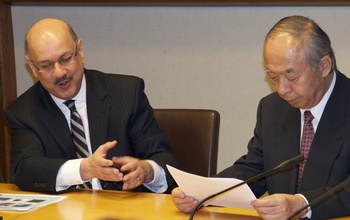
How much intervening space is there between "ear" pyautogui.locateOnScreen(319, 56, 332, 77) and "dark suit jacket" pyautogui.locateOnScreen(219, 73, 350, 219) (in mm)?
110

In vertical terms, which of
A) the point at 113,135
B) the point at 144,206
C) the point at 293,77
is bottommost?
the point at 144,206

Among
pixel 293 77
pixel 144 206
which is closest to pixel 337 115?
pixel 293 77

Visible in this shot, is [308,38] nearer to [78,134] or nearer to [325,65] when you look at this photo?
[325,65]

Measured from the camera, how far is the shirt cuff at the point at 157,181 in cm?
348

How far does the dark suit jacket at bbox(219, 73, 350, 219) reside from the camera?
2896 mm

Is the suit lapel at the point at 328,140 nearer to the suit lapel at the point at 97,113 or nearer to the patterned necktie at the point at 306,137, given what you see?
the patterned necktie at the point at 306,137

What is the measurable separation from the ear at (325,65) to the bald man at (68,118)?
0.93 metres

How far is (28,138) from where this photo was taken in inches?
143

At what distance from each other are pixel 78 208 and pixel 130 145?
2.50 feet

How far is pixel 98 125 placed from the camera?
368 cm

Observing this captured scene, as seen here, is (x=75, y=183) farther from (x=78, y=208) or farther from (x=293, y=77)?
(x=293, y=77)

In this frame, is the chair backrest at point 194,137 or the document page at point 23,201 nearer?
the document page at point 23,201

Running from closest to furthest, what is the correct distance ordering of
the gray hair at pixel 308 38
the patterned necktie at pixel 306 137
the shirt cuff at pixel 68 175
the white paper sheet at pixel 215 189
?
the white paper sheet at pixel 215 189
the gray hair at pixel 308 38
the patterned necktie at pixel 306 137
the shirt cuff at pixel 68 175

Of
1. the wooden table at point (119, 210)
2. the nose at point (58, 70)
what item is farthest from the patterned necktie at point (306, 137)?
the nose at point (58, 70)
